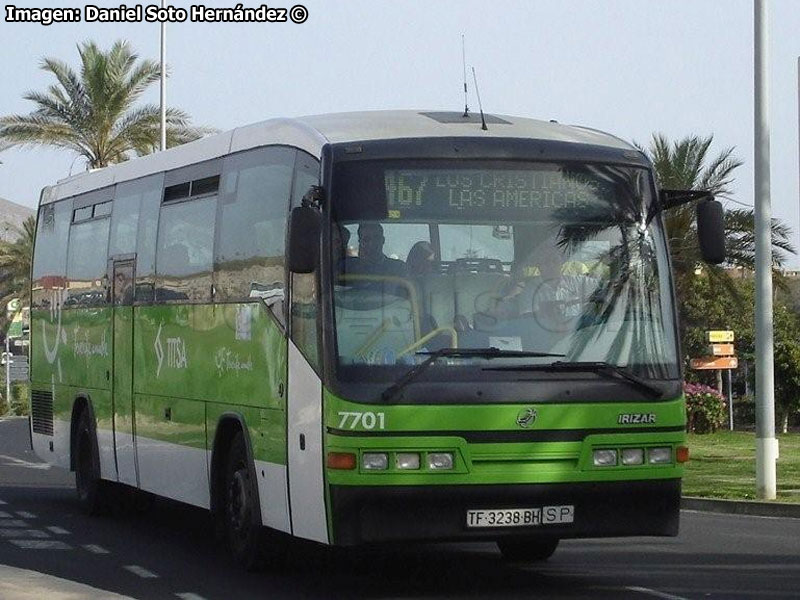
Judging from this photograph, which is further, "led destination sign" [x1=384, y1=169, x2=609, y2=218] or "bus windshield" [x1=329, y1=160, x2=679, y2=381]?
"led destination sign" [x1=384, y1=169, x2=609, y2=218]

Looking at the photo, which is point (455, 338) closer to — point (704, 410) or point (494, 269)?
point (494, 269)

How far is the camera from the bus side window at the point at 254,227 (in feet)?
41.9

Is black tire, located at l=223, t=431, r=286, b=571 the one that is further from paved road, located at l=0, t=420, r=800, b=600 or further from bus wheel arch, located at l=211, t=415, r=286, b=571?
paved road, located at l=0, t=420, r=800, b=600

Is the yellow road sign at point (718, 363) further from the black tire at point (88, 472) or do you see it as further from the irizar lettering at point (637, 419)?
the irizar lettering at point (637, 419)

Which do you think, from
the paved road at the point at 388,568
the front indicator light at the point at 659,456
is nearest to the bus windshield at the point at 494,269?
the front indicator light at the point at 659,456

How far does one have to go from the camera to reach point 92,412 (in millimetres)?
18547

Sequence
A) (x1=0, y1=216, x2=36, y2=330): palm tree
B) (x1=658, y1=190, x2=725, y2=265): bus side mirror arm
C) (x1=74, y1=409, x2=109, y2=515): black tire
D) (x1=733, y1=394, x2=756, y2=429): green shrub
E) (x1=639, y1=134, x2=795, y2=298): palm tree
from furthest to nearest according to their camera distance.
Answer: (x1=0, y1=216, x2=36, y2=330): palm tree → (x1=733, y1=394, x2=756, y2=429): green shrub → (x1=639, y1=134, x2=795, y2=298): palm tree → (x1=74, y1=409, x2=109, y2=515): black tire → (x1=658, y1=190, x2=725, y2=265): bus side mirror arm

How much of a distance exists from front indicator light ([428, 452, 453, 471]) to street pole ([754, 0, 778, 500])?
10309 mm

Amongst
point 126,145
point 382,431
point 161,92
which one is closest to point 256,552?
point 382,431

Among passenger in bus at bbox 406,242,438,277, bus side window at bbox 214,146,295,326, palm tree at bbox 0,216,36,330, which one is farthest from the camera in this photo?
palm tree at bbox 0,216,36,330

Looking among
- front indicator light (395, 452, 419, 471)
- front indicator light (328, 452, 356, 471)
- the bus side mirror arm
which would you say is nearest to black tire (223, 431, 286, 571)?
front indicator light (328, 452, 356, 471)

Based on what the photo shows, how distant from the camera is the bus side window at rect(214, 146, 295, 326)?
12.8 m

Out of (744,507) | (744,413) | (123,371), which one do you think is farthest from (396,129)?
(744,413)

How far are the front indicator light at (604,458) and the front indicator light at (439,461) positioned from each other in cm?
97
